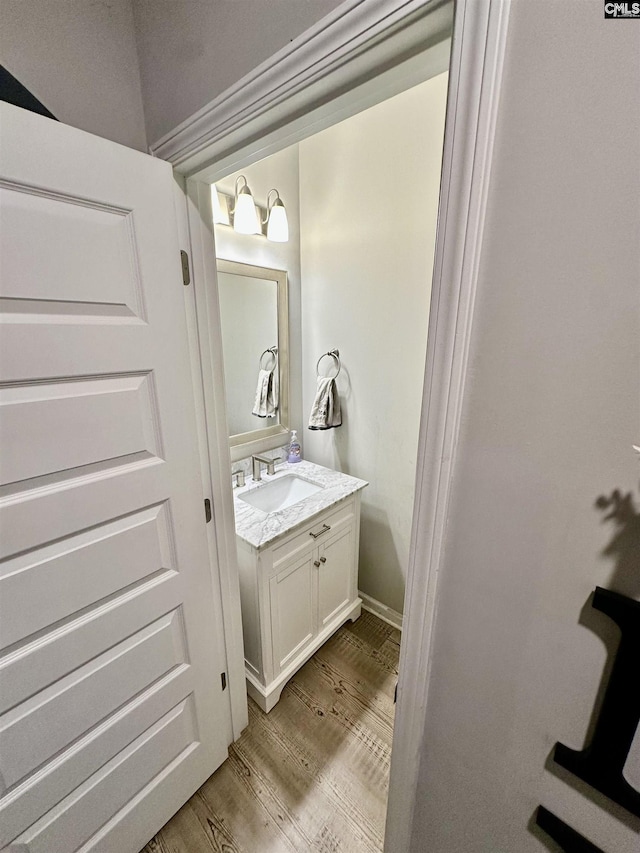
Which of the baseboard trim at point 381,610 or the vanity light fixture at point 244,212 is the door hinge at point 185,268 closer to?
the vanity light fixture at point 244,212

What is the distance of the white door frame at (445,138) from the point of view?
16.7 inches

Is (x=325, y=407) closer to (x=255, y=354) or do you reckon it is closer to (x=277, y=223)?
(x=255, y=354)

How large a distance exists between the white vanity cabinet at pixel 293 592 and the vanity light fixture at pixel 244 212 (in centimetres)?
134

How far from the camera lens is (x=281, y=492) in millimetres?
1866

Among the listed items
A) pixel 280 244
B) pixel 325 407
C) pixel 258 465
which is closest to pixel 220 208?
pixel 280 244

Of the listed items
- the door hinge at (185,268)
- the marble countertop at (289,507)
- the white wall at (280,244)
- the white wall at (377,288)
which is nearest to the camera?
the door hinge at (185,268)

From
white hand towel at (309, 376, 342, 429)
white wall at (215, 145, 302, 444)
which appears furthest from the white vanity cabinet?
white wall at (215, 145, 302, 444)

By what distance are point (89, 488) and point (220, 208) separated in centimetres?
136

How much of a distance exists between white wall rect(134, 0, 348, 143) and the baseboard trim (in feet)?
7.36

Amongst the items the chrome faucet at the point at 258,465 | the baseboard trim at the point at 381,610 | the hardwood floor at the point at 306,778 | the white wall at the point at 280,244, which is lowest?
the hardwood floor at the point at 306,778

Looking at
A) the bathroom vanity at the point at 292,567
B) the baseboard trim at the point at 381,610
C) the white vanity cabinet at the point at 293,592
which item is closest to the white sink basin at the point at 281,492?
the bathroom vanity at the point at 292,567

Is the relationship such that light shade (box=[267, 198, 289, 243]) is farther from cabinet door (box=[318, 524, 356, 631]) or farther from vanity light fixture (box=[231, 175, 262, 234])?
cabinet door (box=[318, 524, 356, 631])

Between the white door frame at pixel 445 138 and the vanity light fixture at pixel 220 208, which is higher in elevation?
the vanity light fixture at pixel 220 208

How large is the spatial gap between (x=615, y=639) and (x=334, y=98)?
3.00ft
